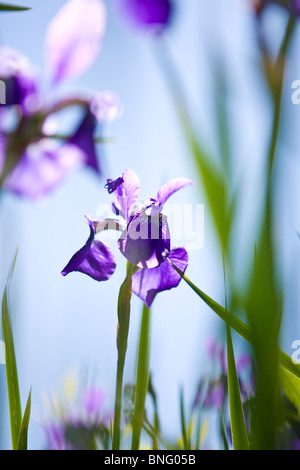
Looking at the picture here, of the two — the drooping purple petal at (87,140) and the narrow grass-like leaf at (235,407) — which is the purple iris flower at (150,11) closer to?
the drooping purple petal at (87,140)

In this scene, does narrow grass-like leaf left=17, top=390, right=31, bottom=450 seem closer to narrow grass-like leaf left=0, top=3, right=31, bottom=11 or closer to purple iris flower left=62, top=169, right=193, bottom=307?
purple iris flower left=62, top=169, right=193, bottom=307

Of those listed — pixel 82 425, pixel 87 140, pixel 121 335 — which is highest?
pixel 87 140

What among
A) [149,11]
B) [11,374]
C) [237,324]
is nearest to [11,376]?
[11,374]

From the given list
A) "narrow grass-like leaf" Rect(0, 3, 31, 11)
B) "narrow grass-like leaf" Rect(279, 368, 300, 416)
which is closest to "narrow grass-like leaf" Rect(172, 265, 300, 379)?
"narrow grass-like leaf" Rect(279, 368, 300, 416)

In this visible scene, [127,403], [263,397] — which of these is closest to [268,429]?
[263,397]

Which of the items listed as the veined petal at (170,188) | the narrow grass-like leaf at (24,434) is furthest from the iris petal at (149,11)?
the narrow grass-like leaf at (24,434)

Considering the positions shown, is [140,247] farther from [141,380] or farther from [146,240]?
[141,380]
